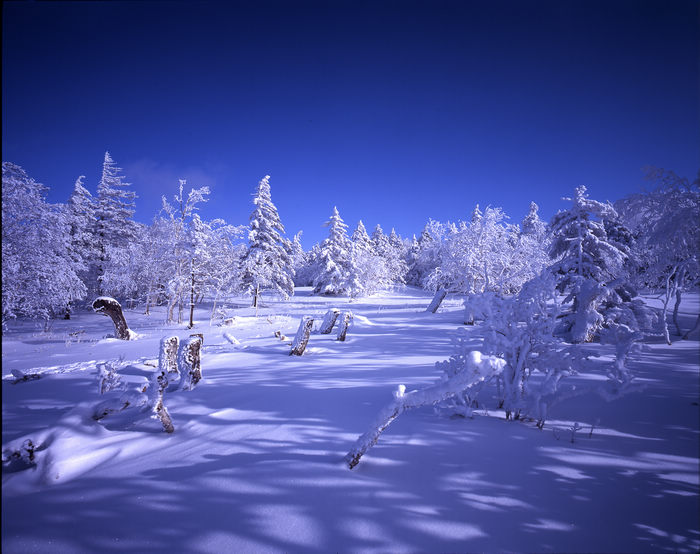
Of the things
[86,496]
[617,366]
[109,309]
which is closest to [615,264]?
[617,366]

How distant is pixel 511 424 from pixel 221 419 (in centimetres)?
378

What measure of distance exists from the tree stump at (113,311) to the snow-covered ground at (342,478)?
608cm

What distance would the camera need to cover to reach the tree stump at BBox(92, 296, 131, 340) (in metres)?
9.47

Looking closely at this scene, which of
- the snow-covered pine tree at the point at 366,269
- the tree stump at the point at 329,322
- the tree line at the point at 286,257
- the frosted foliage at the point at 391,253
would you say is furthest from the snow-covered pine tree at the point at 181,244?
the frosted foliage at the point at 391,253

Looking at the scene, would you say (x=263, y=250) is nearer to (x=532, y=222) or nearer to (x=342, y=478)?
(x=342, y=478)

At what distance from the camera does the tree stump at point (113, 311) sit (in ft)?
31.1

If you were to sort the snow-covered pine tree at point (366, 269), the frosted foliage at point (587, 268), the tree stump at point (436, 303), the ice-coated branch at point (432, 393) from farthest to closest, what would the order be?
the snow-covered pine tree at point (366, 269)
the tree stump at point (436, 303)
the frosted foliage at point (587, 268)
the ice-coated branch at point (432, 393)

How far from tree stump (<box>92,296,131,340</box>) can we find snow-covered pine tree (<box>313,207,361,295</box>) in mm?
23551

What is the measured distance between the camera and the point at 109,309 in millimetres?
9695

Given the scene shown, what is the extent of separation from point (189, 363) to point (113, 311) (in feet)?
24.7

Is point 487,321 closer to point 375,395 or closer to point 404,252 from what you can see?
point 375,395

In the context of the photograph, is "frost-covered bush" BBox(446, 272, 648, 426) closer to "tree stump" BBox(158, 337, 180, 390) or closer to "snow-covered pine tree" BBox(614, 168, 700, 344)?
"snow-covered pine tree" BBox(614, 168, 700, 344)

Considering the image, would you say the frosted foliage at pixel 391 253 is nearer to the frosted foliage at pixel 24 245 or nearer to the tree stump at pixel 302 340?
the tree stump at pixel 302 340

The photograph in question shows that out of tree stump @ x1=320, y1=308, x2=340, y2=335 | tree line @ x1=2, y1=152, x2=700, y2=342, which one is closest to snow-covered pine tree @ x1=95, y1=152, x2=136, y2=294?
tree line @ x1=2, y1=152, x2=700, y2=342
